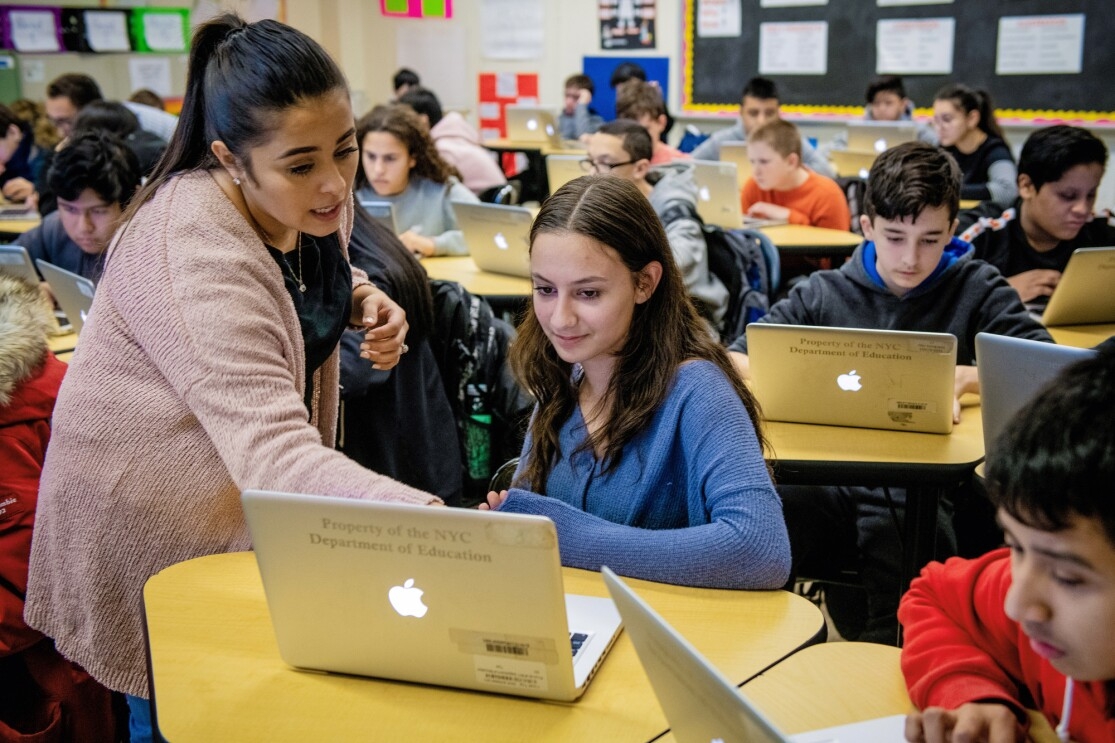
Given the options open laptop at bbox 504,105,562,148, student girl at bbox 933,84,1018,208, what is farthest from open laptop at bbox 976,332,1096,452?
open laptop at bbox 504,105,562,148

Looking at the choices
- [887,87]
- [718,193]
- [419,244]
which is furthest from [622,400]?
[887,87]

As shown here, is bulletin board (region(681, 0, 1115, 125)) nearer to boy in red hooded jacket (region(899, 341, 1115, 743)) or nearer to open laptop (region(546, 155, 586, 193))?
open laptop (region(546, 155, 586, 193))

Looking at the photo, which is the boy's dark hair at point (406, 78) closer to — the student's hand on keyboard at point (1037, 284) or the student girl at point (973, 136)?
the student girl at point (973, 136)

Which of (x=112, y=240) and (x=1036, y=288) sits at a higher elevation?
(x=112, y=240)

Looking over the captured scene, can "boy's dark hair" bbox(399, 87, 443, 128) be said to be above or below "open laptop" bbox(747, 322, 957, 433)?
above

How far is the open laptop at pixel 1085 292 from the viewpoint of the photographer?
8.80 feet

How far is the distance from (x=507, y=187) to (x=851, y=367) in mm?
3451

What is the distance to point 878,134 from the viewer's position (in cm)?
628

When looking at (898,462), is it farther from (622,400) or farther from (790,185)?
(790,185)

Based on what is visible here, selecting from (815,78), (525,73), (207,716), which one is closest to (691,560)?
(207,716)

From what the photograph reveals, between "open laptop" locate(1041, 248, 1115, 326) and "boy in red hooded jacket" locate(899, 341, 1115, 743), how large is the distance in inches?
75.3

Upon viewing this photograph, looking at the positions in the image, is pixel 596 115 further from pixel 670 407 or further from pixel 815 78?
pixel 670 407

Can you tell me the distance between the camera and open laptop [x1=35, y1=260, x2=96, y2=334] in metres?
2.73

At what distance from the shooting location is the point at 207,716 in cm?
110
